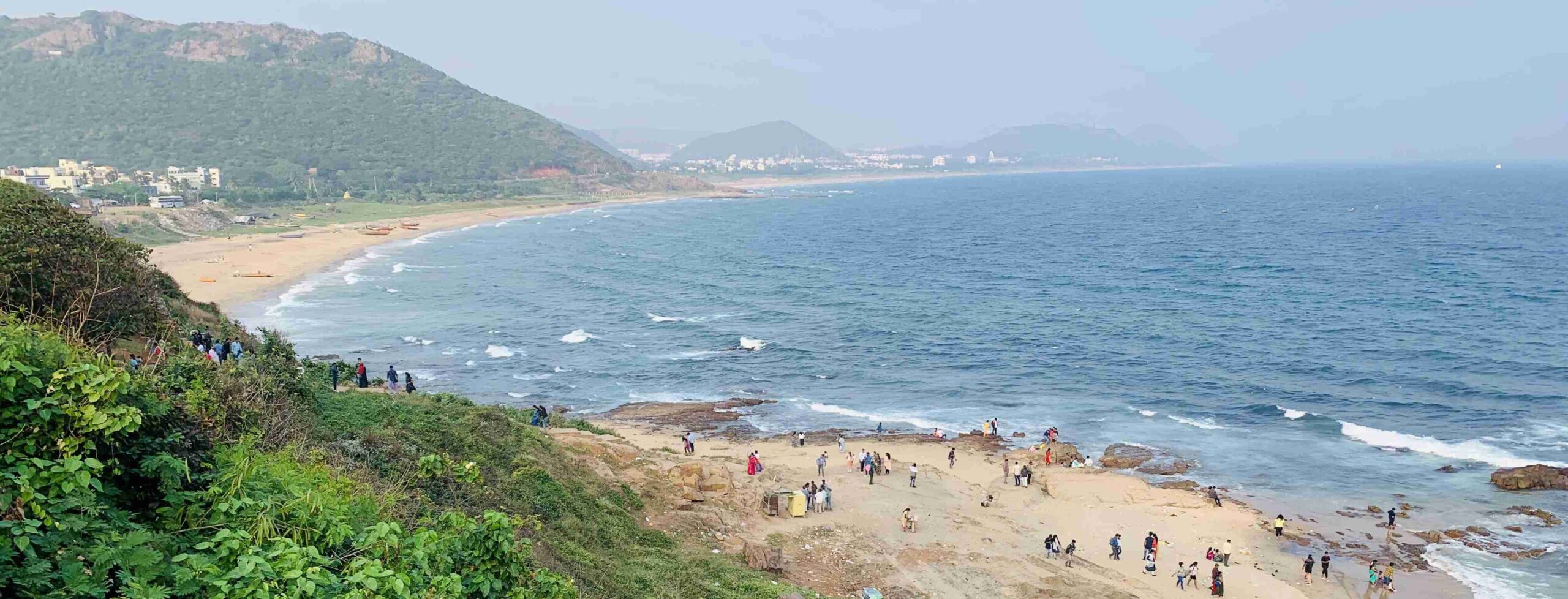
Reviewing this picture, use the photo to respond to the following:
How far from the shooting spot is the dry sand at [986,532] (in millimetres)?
22531

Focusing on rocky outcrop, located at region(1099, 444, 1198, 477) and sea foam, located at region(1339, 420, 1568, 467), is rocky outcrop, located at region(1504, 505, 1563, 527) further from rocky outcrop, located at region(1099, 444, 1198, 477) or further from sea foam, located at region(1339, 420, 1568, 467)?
rocky outcrop, located at region(1099, 444, 1198, 477)

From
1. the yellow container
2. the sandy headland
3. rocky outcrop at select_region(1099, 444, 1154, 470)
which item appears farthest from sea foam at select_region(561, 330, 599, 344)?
rocky outcrop at select_region(1099, 444, 1154, 470)

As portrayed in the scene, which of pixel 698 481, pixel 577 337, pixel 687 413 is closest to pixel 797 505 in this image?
pixel 698 481

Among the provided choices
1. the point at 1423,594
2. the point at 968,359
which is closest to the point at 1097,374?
the point at 968,359

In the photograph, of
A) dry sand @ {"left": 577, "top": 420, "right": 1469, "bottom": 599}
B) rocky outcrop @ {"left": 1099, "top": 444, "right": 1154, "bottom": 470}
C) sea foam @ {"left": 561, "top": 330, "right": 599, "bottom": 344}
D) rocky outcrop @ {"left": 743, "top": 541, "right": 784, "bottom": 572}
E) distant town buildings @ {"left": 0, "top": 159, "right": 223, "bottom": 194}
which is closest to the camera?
rocky outcrop @ {"left": 743, "top": 541, "right": 784, "bottom": 572}

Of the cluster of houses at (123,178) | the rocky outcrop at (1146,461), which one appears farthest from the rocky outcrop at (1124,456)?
the cluster of houses at (123,178)

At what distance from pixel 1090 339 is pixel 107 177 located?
143 metres

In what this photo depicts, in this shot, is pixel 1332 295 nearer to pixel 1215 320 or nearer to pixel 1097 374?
pixel 1215 320

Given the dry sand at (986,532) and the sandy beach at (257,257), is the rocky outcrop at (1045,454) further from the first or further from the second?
the sandy beach at (257,257)

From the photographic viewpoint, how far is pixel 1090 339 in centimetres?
5269

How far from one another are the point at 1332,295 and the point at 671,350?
46.2 m

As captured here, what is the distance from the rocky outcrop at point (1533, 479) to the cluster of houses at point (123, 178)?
12062 centimetres

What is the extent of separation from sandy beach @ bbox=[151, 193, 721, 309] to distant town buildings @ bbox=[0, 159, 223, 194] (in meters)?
34.6

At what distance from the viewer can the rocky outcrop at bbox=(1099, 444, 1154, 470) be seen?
33.3 metres
